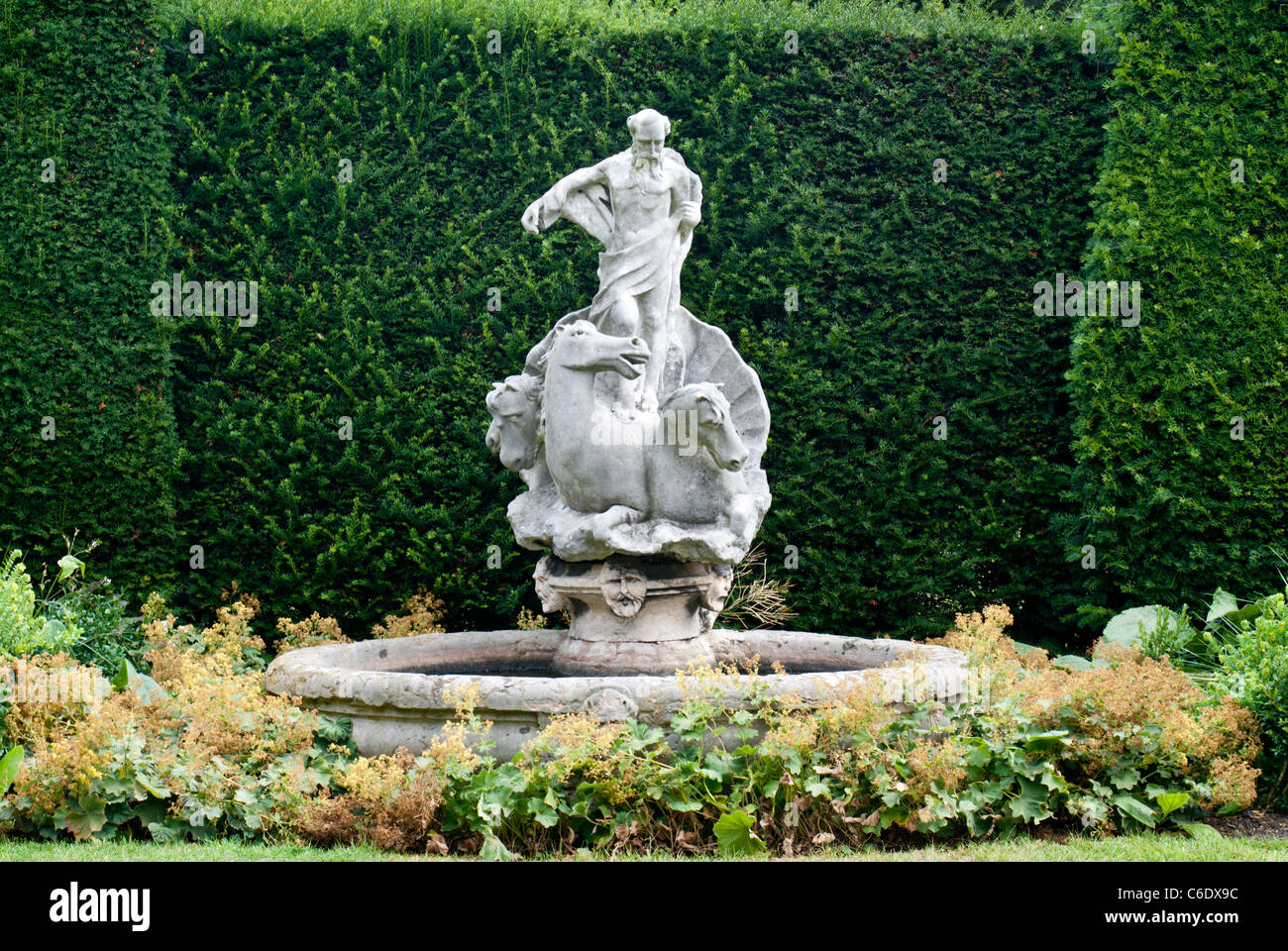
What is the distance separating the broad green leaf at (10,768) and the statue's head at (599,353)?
8.34ft

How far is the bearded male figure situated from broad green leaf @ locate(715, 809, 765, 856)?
203cm

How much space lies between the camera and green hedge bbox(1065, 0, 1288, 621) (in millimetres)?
6930

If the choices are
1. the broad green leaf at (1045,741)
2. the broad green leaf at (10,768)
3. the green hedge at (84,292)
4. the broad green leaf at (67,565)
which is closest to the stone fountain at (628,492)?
the broad green leaf at (1045,741)

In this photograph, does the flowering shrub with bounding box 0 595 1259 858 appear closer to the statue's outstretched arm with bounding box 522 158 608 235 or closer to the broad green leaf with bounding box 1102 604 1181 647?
the broad green leaf with bounding box 1102 604 1181 647

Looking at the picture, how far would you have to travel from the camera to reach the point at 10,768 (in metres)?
4.19

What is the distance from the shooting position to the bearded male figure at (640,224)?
541 centimetres

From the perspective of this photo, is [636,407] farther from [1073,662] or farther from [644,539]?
[1073,662]

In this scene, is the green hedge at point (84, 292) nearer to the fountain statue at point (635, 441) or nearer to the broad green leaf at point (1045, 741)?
the fountain statue at point (635, 441)

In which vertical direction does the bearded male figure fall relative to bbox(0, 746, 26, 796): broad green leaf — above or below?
above

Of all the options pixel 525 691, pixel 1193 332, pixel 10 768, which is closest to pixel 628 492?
pixel 525 691

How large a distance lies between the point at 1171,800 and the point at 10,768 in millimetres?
4128

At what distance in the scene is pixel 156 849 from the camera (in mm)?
3996

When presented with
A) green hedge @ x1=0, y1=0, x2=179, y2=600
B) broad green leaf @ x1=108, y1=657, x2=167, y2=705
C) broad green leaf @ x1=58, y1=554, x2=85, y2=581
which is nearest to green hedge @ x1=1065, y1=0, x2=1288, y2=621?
broad green leaf @ x1=108, y1=657, x2=167, y2=705

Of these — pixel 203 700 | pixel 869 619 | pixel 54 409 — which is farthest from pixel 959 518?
pixel 54 409
